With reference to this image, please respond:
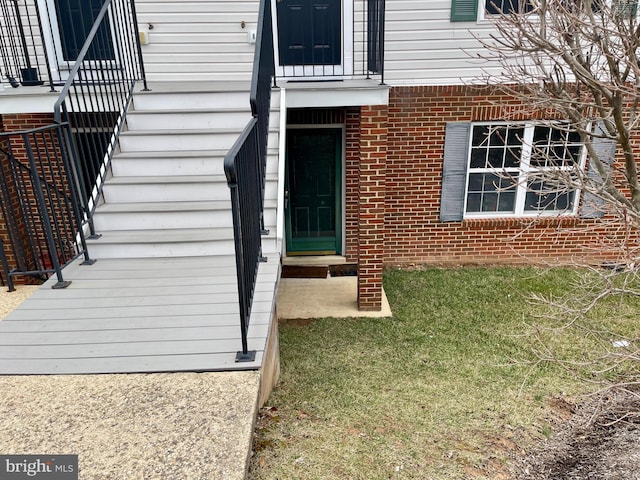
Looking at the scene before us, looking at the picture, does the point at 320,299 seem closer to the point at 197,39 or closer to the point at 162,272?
the point at 162,272

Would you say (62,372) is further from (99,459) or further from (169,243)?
(169,243)

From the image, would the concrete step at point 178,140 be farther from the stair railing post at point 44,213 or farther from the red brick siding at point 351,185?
the red brick siding at point 351,185

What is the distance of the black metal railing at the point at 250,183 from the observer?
2.43 meters

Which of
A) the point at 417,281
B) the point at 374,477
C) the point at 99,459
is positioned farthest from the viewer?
the point at 417,281

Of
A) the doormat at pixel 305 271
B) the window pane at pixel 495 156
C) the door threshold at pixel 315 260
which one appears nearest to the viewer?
the window pane at pixel 495 156

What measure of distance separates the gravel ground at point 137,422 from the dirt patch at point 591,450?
2178 millimetres

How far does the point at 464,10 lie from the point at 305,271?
4.21 meters

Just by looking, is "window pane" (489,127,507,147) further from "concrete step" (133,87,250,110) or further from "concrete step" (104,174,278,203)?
"concrete step" (104,174,278,203)

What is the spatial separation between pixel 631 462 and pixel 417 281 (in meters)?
3.55

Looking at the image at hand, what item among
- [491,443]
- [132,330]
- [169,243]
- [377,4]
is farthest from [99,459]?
[377,4]

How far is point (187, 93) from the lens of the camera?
4.76 meters

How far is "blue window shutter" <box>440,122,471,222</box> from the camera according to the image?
20.6 ft

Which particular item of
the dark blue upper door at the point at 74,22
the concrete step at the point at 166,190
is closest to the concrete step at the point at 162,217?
the concrete step at the point at 166,190

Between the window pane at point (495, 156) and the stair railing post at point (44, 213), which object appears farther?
the window pane at point (495, 156)
